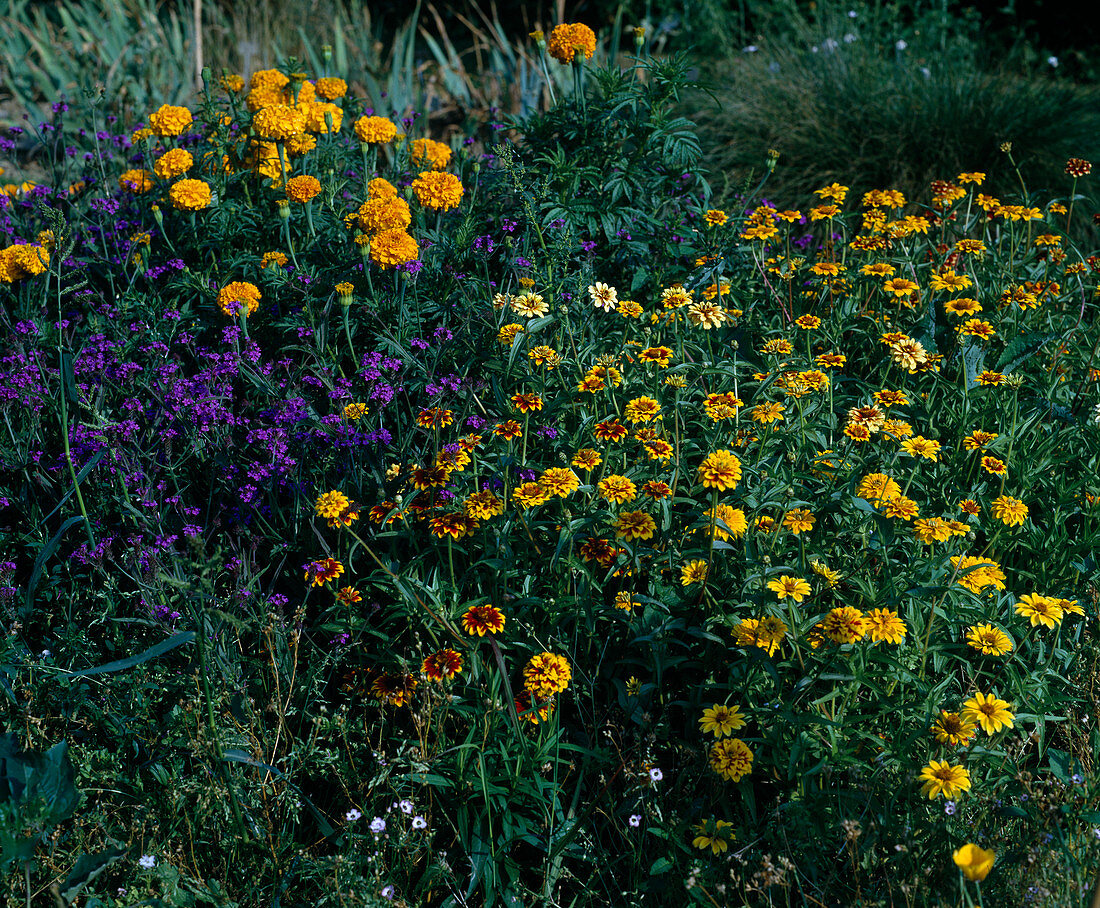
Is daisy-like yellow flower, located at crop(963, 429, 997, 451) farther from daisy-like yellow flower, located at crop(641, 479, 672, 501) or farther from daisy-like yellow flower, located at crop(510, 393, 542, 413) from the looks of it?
daisy-like yellow flower, located at crop(510, 393, 542, 413)

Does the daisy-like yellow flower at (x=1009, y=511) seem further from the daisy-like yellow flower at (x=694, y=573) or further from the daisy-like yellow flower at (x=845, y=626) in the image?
the daisy-like yellow flower at (x=694, y=573)

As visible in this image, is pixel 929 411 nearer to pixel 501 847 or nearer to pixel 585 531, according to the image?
pixel 585 531

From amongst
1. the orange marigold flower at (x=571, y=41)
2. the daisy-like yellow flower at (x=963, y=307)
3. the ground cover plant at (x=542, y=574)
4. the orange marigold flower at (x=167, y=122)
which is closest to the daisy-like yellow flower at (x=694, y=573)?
the ground cover plant at (x=542, y=574)

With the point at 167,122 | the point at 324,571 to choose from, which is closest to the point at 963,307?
the point at 324,571

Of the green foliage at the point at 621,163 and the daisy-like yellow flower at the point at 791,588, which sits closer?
the daisy-like yellow flower at the point at 791,588

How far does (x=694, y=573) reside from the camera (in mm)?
2053

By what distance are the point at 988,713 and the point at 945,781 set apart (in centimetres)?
17

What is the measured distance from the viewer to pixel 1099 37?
23.0ft

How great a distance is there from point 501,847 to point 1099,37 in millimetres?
7782

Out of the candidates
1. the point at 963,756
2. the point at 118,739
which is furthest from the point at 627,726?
the point at 118,739


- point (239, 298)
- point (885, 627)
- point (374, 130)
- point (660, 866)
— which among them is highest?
point (374, 130)

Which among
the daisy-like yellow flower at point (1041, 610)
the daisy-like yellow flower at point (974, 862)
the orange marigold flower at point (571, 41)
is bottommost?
the daisy-like yellow flower at point (1041, 610)

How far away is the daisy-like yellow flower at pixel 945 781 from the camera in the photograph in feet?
5.47

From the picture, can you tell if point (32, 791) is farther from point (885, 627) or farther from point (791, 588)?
point (885, 627)
